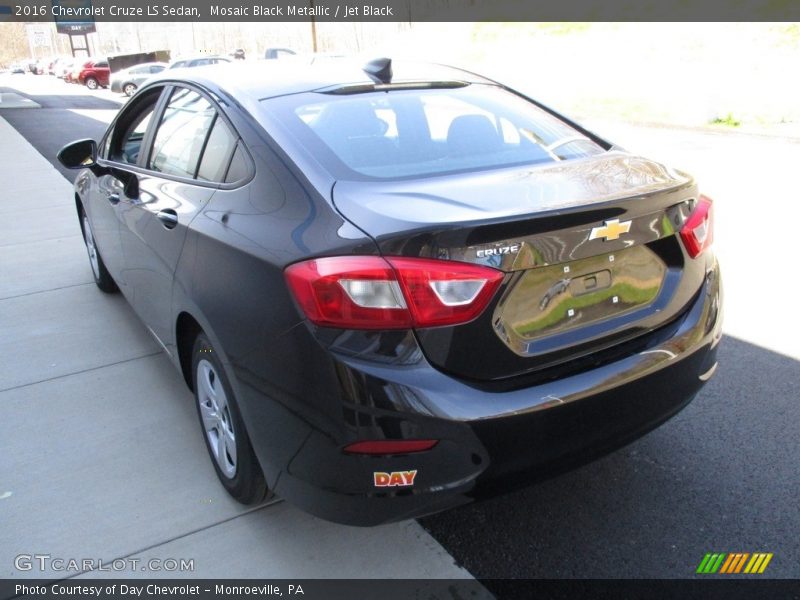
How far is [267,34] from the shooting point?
4756cm

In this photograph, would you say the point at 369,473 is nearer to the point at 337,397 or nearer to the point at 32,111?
the point at 337,397

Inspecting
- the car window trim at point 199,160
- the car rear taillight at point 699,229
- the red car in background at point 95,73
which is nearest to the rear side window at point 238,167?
the car window trim at point 199,160

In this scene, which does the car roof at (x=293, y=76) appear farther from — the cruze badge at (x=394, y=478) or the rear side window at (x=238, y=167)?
the cruze badge at (x=394, y=478)

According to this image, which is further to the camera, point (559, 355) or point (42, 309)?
point (42, 309)

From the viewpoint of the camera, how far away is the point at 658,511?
262 cm

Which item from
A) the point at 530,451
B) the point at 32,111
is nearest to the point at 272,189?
the point at 530,451

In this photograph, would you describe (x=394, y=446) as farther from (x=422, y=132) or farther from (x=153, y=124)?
(x=153, y=124)

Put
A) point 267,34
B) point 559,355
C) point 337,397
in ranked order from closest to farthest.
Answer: point 337,397
point 559,355
point 267,34

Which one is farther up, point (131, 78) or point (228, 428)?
point (228, 428)

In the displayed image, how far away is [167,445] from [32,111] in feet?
79.9

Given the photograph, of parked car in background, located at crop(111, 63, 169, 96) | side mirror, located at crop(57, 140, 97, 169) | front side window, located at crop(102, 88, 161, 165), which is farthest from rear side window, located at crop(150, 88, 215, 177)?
parked car in background, located at crop(111, 63, 169, 96)

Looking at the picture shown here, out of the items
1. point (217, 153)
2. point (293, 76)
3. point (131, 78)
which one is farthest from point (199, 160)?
point (131, 78)
